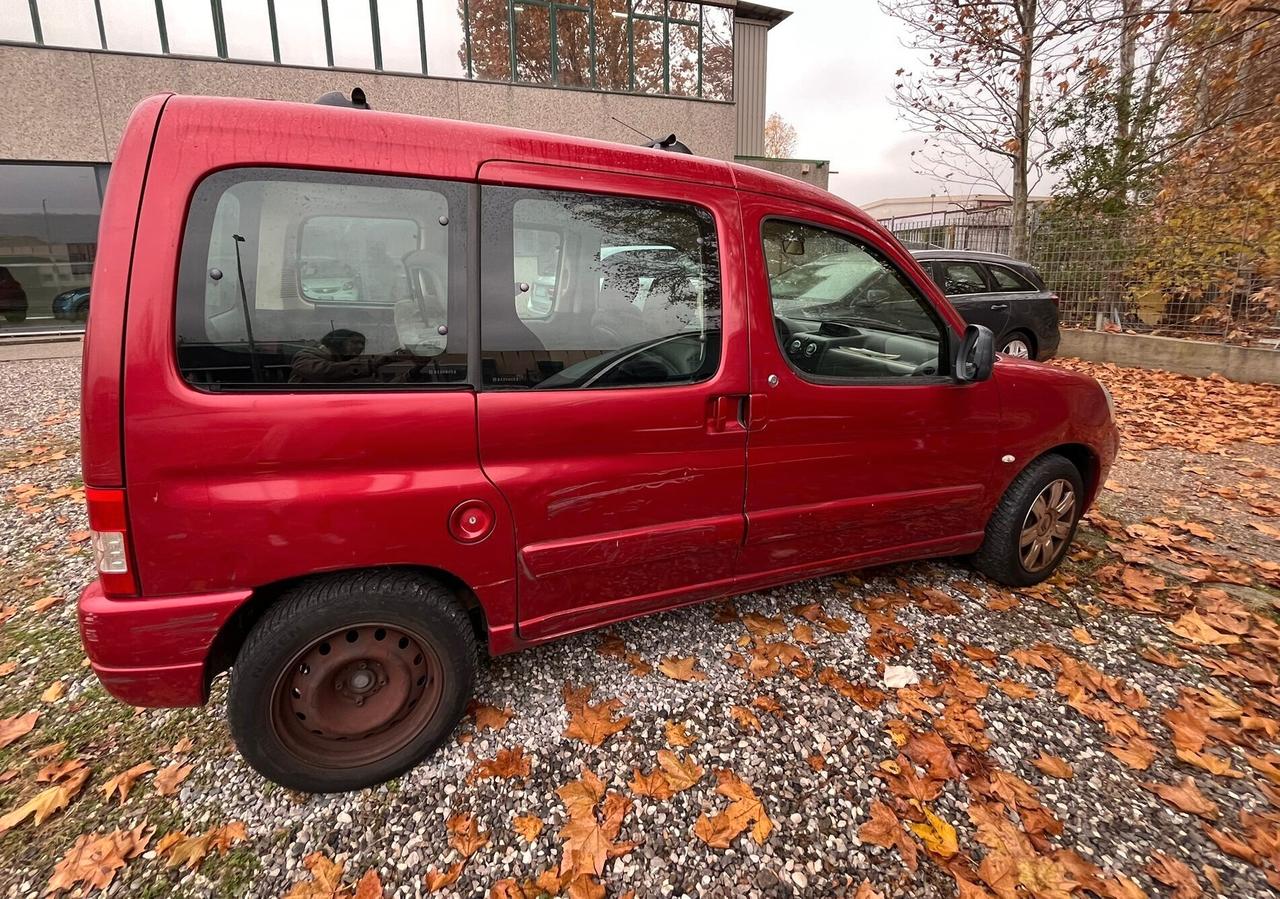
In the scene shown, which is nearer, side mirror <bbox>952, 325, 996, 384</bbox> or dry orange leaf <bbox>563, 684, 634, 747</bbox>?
dry orange leaf <bbox>563, 684, 634, 747</bbox>

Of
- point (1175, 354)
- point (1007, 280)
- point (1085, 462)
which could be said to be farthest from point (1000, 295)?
point (1085, 462)

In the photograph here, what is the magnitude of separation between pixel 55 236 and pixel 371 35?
21.4 feet

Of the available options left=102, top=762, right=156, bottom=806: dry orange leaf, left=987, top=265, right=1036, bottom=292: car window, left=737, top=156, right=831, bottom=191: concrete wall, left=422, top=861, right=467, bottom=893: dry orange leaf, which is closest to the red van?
left=422, top=861, right=467, bottom=893: dry orange leaf

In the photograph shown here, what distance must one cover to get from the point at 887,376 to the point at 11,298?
14.1 meters

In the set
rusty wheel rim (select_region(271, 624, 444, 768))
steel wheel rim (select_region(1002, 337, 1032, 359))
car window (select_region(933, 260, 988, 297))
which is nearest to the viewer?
rusty wheel rim (select_region(271, 624, 444, 768))

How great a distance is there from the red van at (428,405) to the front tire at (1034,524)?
765mm

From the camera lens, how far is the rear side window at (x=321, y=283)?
5.37 feet

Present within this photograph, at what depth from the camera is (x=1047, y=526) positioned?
3195 millimetres

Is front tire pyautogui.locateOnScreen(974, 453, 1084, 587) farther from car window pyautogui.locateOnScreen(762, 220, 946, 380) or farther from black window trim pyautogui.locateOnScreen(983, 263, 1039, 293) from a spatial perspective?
black window trim pyautogui.locateOnScreen(983, 263, 1039, 293)

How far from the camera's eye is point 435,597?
1.96m

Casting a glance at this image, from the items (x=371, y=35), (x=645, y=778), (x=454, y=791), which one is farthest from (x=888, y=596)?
(x=371, y=35)

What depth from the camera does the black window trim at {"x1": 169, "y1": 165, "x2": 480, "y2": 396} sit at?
1.61 meters

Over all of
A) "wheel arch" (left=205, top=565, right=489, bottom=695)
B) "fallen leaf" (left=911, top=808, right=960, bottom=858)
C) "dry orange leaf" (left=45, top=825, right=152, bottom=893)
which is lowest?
"fallen leaf" (left=911, top=808, right=960, bottom=858)

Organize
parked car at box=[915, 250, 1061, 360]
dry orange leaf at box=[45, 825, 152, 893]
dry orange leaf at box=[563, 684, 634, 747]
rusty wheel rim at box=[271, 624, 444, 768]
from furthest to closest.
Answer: parked car at box=[915, 250, 1061, 360], dry orange leaf at box=[563, 684, 634, 747], rusty wheel rim at box=[271, 624, 444, 768], dry orange leaf at box=[45, 825, 152, 893]
